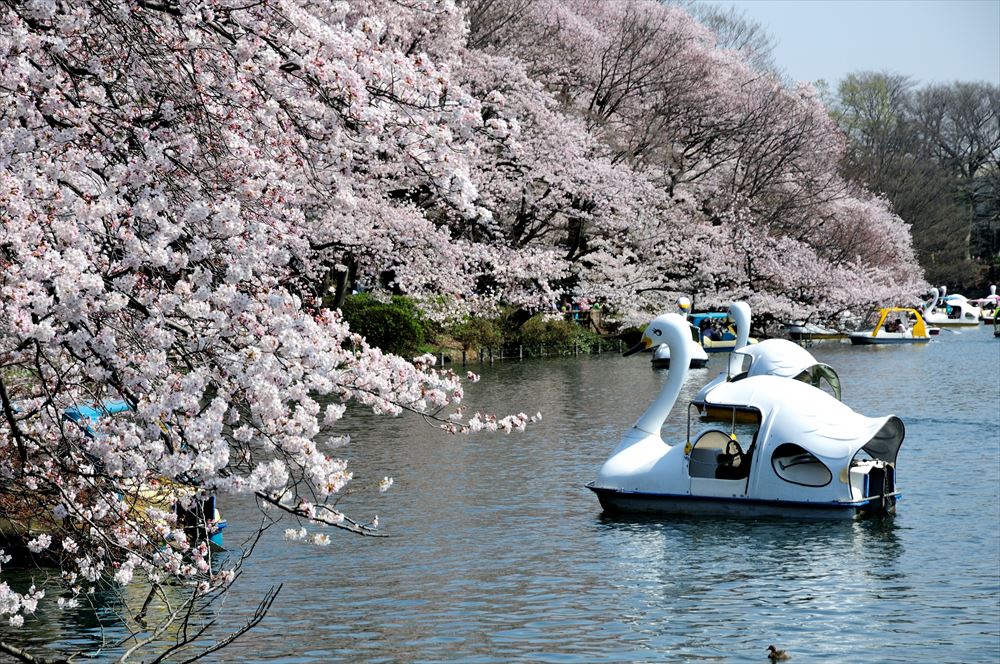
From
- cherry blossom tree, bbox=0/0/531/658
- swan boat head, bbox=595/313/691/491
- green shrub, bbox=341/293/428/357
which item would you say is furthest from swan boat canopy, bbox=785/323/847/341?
cherry blossom tree, bbox=0/0/531/658

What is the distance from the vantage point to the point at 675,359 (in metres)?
18.3

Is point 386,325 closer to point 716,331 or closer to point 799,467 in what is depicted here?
point 716,331

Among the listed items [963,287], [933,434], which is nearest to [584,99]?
[933,434]

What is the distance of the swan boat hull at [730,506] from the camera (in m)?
15.8

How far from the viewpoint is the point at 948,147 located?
83250mm

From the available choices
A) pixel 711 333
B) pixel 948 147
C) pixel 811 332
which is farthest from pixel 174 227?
pixel 948 147

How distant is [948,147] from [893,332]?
37.6 meters

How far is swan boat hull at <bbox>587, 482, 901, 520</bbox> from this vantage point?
15773mm

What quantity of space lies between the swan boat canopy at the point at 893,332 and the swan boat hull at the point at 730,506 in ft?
114

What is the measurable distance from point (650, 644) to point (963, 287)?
72.4 meters

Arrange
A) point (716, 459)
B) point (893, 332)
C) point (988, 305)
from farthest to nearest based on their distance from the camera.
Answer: point (988, 305) < point (893, 332) < point (716, 459)

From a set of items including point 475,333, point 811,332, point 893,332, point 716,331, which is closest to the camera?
point 475,333

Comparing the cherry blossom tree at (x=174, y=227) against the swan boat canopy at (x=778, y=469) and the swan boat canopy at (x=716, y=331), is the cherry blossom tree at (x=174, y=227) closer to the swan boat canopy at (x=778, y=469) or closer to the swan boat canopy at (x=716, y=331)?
the swan boat canopy at (x=778, y=469)

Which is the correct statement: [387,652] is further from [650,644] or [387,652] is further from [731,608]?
[731,608]
